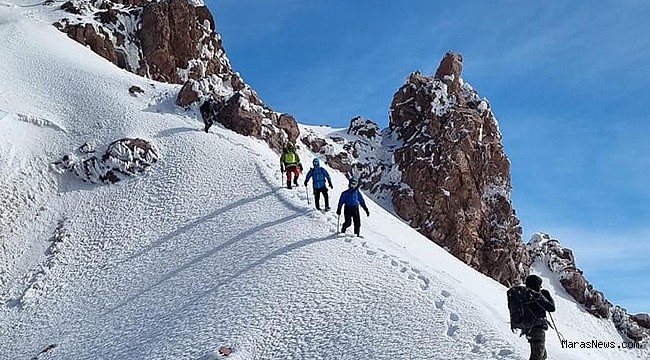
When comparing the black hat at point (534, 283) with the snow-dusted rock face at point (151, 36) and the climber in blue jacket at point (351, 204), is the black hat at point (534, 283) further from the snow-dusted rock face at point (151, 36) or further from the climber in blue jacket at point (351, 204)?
the snow-dusted rock face at point (151, 36)

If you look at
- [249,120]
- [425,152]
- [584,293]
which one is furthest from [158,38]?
[584,293]

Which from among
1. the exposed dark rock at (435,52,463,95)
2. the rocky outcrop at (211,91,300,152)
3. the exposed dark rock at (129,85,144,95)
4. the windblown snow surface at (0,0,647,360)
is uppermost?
the exposed dark rock at (435,52,463,95)

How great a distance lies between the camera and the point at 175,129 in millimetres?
39094

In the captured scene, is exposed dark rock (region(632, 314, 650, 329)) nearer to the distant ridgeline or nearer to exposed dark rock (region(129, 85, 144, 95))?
the distant ridgeline

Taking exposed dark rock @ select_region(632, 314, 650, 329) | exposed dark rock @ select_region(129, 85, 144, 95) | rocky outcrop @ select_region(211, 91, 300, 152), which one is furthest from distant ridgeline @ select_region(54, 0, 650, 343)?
exposed dark rock @ select_region(129, 85, 144, 95)

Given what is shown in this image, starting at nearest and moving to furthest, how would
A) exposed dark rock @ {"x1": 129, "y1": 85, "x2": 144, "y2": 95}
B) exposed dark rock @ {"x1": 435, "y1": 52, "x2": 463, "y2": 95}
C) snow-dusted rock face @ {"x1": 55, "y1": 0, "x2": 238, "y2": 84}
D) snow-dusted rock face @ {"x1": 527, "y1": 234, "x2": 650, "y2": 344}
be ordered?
exposed dark rock @ {"x1": 129, "y1": 85, "x2": 144, "y2": 95}
snow-dusted rock face @ {"x1": 55, "y1": 0, "x2": 238, "y2": 84}
snow-dusted rock face @ {"x1": 527, "y1": 234, "x2": 650, "y2": 344}
exposed dark rock @ {"x1": 435, "y1": 52, "x2": 463, "y2": 95}

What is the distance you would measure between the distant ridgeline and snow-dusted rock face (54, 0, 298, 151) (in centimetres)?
10

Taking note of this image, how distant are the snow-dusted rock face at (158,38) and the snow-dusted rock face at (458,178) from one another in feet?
55.1

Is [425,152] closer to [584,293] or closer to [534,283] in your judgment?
[584,293]

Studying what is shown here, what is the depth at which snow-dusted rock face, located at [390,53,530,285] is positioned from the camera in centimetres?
5991

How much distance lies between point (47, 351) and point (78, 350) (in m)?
1.48

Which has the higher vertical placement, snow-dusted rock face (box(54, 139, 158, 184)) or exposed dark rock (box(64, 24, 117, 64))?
exposed dark rock (box(64, 24, 117, 64))

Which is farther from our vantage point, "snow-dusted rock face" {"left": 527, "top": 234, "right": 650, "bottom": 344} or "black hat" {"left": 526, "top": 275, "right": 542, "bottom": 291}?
"snow-dusted rock face" {"left": 527, "top": 234, "right": 650, "bottom": 344}

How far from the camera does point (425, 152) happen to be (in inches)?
2530
